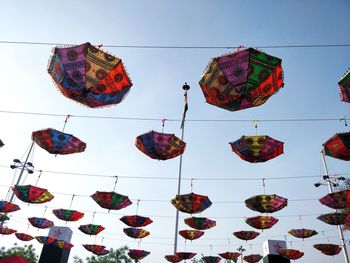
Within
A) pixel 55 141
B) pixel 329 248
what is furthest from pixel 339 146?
pixel 329 248

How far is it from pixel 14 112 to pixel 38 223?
529 inches

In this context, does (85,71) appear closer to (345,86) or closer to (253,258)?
(345,86)

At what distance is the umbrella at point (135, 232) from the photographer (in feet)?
70.5

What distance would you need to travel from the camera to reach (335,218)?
56.5 ft

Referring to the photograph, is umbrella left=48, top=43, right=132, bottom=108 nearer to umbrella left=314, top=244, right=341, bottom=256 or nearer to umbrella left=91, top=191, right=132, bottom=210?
umbrella left=91, top=191, right=132, bottom=210

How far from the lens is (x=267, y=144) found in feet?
38.0

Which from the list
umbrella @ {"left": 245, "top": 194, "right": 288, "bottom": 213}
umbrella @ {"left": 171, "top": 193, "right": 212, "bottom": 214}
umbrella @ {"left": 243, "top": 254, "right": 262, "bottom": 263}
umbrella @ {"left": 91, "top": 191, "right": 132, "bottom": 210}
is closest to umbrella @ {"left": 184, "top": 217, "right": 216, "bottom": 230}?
umbrella @ {"left": 171, "top": 193, "right": 212, "bottom": 214}

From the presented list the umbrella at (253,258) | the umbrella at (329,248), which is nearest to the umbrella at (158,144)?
the umbrella at (329,248)

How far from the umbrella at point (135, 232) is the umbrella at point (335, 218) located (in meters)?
12.6

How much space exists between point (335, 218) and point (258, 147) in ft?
31.8

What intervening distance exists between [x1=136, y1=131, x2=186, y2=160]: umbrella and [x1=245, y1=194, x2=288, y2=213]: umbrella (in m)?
6.09

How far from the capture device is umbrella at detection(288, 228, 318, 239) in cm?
2049

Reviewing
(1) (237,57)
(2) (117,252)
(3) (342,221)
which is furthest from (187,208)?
(2) (117,252)

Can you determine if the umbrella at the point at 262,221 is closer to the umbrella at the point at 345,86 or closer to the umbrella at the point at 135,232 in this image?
the umbrella at the point at 135,232
